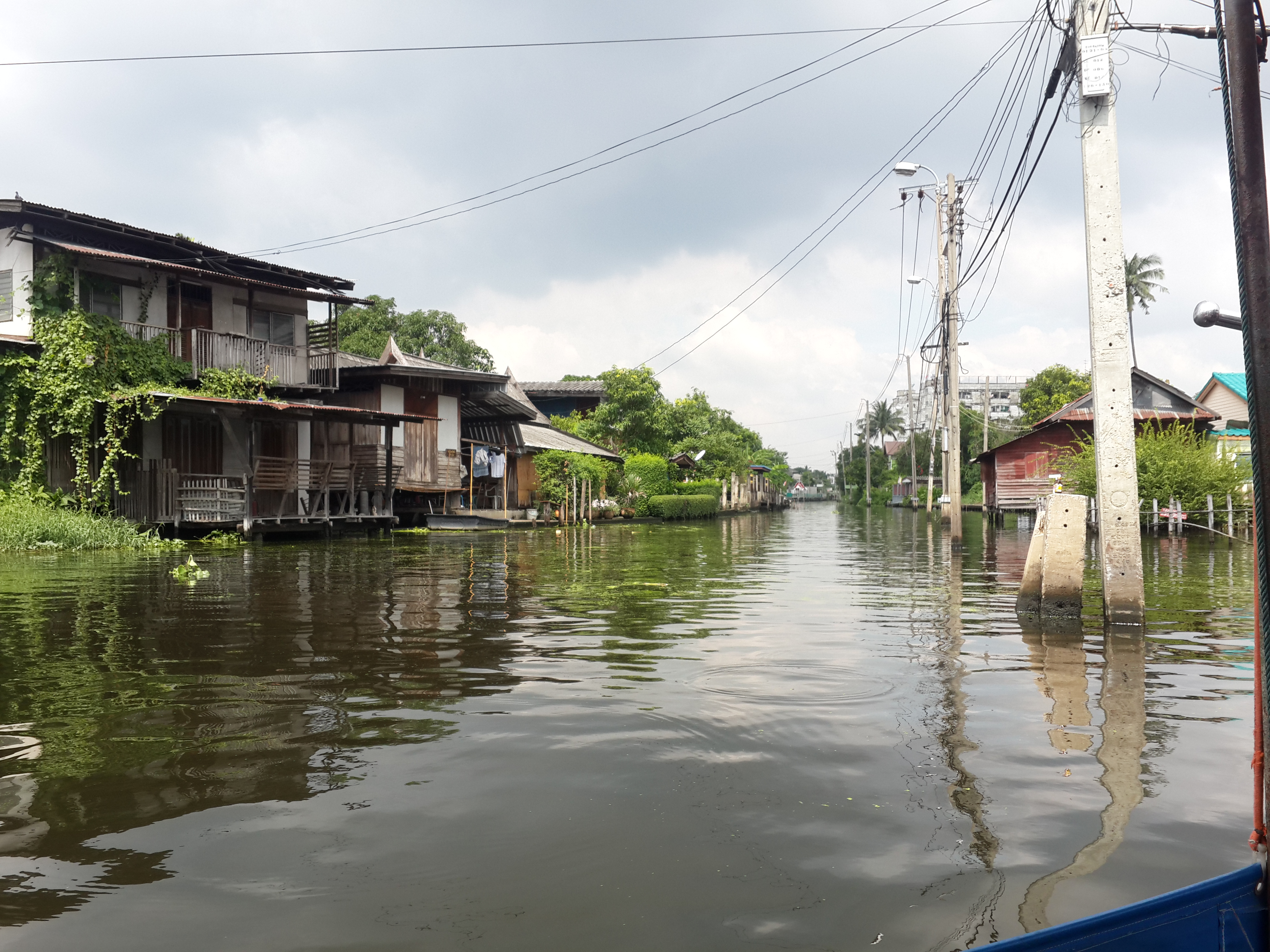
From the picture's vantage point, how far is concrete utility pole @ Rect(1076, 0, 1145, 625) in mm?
8320

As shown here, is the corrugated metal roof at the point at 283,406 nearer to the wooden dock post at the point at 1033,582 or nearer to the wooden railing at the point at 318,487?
the wooden railing at the point at 318,487

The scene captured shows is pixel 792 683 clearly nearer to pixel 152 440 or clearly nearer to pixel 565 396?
pixel 152 440

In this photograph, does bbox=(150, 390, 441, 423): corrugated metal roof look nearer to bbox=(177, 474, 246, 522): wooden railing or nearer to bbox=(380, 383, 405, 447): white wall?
bbox=(177, 474, 246, 522): wooden railing

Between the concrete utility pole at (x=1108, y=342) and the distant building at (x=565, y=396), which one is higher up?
the distant building at (x=565, y=396)

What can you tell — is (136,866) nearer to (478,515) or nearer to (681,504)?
(478,515)

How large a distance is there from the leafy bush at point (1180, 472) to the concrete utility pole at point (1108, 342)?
17.4m

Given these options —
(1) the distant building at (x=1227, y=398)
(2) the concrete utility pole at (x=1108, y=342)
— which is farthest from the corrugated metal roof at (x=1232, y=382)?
(2) the concrete utility pole at (x=1108, y=342)

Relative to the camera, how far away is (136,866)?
3.21 meters

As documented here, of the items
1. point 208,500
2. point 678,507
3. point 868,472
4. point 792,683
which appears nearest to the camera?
point 792,683

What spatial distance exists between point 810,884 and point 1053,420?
1445 inches

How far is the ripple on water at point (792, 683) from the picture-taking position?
231 inches

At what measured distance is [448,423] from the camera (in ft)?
101

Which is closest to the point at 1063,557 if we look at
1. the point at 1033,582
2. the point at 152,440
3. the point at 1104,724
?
the point at 1033,582

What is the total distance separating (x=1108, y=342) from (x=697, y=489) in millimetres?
39460
